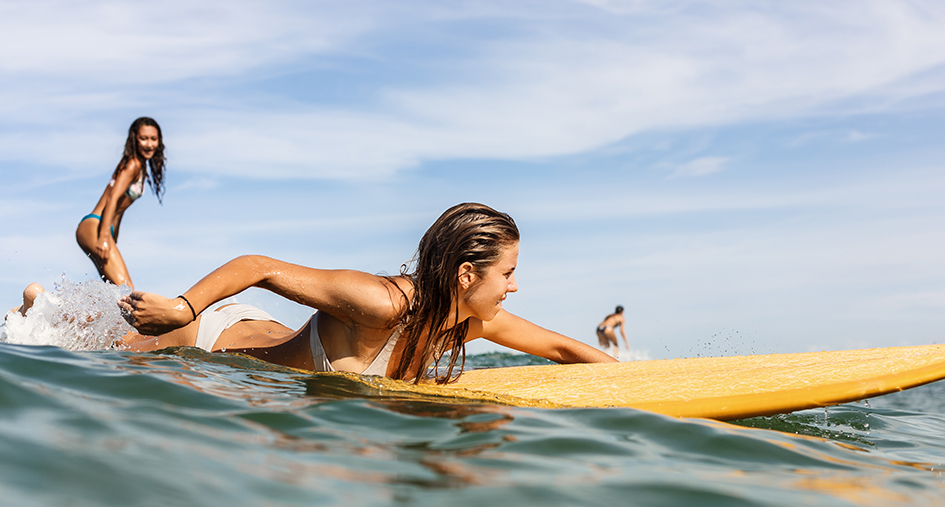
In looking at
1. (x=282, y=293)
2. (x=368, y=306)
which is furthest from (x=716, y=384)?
(x=282, y=293)

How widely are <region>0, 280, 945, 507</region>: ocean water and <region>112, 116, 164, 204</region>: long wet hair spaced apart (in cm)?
407

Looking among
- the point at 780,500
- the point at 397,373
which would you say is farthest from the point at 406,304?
the point at 780,500

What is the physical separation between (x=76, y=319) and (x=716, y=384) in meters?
3.82

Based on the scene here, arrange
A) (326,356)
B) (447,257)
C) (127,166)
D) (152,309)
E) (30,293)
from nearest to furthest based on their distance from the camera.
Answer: (152,309), (447,257), (326,356), (30,293), (127,166)

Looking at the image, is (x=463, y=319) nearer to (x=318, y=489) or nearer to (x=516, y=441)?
(x=516, y=441)

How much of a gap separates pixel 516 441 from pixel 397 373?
1583mm

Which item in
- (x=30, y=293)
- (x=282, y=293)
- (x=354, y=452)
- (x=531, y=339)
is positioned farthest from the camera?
(x=531, y=339)

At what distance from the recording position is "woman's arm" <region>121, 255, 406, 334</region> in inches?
111

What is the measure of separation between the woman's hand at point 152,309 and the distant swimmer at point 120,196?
3924 mm

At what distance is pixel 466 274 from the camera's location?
11.0 feet

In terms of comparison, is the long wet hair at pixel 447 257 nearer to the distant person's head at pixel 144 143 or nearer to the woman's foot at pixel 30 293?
the woman's foot at pixel 30 293

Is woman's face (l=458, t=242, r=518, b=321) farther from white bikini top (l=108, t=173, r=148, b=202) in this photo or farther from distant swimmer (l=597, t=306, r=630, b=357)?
distant swimmer (l=597, t=306, r=630, b=357)

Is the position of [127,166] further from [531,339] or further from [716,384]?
[716,384]

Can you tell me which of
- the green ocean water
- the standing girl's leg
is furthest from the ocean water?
the standing girl's leg
